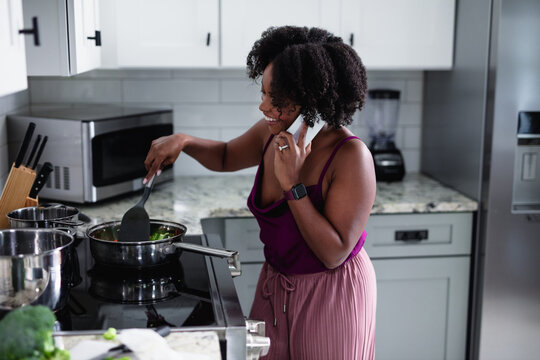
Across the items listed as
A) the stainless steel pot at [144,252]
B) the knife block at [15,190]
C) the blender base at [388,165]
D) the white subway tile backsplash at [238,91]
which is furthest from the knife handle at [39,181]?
the blender base at [388,165]

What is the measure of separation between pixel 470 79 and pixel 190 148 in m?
1.20

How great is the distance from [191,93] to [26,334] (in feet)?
6.92

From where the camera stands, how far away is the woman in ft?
5.01

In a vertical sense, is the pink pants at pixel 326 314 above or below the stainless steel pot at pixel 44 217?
below

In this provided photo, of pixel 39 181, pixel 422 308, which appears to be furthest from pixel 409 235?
pixel 39 181

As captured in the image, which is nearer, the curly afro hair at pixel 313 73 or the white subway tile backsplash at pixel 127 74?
the curly afro hair at pixel 313 73

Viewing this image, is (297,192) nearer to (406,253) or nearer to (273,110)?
(273,110)

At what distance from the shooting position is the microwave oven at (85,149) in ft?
7.48

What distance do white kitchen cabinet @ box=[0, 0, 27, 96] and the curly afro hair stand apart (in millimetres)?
557

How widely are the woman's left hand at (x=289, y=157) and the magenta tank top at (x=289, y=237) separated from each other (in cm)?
12

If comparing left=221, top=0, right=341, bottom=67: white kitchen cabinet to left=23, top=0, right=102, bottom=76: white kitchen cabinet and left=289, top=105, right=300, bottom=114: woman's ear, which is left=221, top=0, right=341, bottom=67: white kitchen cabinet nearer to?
left=23, top=0, right=102, bottom=76: white kitchen cabinet

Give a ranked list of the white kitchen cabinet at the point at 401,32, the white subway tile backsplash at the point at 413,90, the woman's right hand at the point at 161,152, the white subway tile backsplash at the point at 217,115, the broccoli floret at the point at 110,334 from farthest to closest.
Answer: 1. the white subway tile backsplash at the point at 413,90
2. the white subway tile backsplash at the point at 217,115
3. the white kitchen cabinet at the point at 401,32
4. the woman's right hand at the point at 161,152
5. the broccoli floret at the point at 110,334

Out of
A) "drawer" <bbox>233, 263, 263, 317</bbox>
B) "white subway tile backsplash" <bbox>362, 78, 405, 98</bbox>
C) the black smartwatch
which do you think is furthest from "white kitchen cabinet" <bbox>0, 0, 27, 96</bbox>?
"white subway tile backsplash" <bbox>362, 78, 405, 98</bbox>

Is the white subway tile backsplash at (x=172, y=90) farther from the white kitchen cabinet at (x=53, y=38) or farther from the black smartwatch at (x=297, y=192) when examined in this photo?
the black smartwatch at (x=297, y=192)
